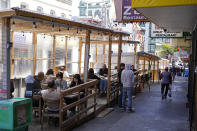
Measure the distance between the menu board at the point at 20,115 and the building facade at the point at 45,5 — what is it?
12860 mm

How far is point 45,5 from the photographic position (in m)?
20.8

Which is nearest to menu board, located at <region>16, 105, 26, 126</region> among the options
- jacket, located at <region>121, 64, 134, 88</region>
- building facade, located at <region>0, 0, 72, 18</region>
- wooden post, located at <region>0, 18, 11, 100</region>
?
wooden post, located at <region>0, 18, 11, 100</region>

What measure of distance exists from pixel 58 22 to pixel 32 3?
13.4 metres

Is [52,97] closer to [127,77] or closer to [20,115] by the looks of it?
[20,115]

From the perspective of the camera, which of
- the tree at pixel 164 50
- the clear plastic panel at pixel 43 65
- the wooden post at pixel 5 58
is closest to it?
the wooden post at pixel 5 58

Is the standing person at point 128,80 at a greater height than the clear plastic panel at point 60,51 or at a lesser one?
lesser

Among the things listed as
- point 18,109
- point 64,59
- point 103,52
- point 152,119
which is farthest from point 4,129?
point 103,52

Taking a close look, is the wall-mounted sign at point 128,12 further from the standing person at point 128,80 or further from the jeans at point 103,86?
the jeans at point 103,86

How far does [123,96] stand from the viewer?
966 cm

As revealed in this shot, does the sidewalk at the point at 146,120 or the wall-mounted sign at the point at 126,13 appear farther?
the wall-mounted sign at the point at 126,13

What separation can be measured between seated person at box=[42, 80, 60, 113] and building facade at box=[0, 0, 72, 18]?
1151 centimetres

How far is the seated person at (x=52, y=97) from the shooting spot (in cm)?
654

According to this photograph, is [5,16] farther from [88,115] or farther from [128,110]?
[128,110]

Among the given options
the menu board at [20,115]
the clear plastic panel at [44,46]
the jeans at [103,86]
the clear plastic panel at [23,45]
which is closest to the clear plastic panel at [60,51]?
the clear plastic panel at [44,46]
